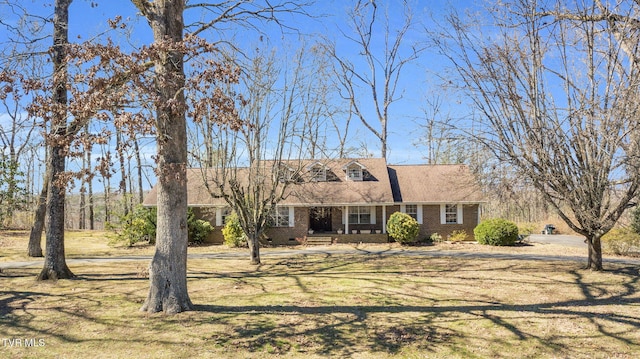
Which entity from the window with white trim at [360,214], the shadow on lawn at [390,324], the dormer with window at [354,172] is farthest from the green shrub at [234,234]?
the shadow on lawn at [390,324]

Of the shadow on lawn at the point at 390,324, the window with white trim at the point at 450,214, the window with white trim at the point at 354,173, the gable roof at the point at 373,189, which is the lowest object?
the shadow on lawn at the point at 390,324

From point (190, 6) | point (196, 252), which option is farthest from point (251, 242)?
point (190, 6)

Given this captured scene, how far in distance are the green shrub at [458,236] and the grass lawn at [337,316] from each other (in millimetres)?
10288

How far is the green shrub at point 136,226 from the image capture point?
23484mm

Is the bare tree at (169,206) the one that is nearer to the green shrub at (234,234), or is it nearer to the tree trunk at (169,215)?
the tree trunk at (169,215)

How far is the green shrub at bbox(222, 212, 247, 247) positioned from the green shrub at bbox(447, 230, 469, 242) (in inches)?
467

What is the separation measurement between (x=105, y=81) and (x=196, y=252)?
15313 mm

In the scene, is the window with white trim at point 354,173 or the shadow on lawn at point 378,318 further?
the window with white trim at point 354,173

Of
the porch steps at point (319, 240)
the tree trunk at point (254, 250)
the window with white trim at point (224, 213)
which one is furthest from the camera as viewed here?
the window with white trim at point (224, 213)

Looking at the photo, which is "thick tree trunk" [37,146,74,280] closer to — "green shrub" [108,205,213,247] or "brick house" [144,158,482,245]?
"green shrub" [108,205,213,247]

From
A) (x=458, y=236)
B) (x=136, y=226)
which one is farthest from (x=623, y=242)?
(x=136, y=226)

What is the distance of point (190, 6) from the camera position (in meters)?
9.11

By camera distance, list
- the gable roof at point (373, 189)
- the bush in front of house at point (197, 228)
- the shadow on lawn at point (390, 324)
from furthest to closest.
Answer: the gable roof at point (373, 189), the bush in front of house at point (197, 228), the shadow on lawn at point (390, 324)

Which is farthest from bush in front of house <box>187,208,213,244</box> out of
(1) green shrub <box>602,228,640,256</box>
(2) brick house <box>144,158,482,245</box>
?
(1) green shrub <box>602,228,640,256</box>
